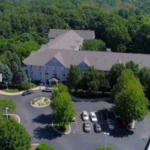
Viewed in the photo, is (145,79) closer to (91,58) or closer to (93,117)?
(93,117)

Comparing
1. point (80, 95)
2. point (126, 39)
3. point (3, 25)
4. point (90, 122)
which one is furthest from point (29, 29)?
point (90, 122)

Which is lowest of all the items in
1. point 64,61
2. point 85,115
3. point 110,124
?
point 85,115

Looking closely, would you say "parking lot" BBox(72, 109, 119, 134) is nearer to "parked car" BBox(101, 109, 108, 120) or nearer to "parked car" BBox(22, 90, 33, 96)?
"parked car" BBox(101, 109, 108, 120)

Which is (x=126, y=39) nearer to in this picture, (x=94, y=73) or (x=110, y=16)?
(x=110, y=16)

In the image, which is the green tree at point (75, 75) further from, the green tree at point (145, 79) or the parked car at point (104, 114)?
the green tree at point (145, 79)

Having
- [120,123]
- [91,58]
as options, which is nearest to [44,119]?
[120,123]

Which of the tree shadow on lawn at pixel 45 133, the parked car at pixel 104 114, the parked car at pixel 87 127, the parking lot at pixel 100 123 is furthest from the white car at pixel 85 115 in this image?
the tree shadow on lawn at pixel 45 133
